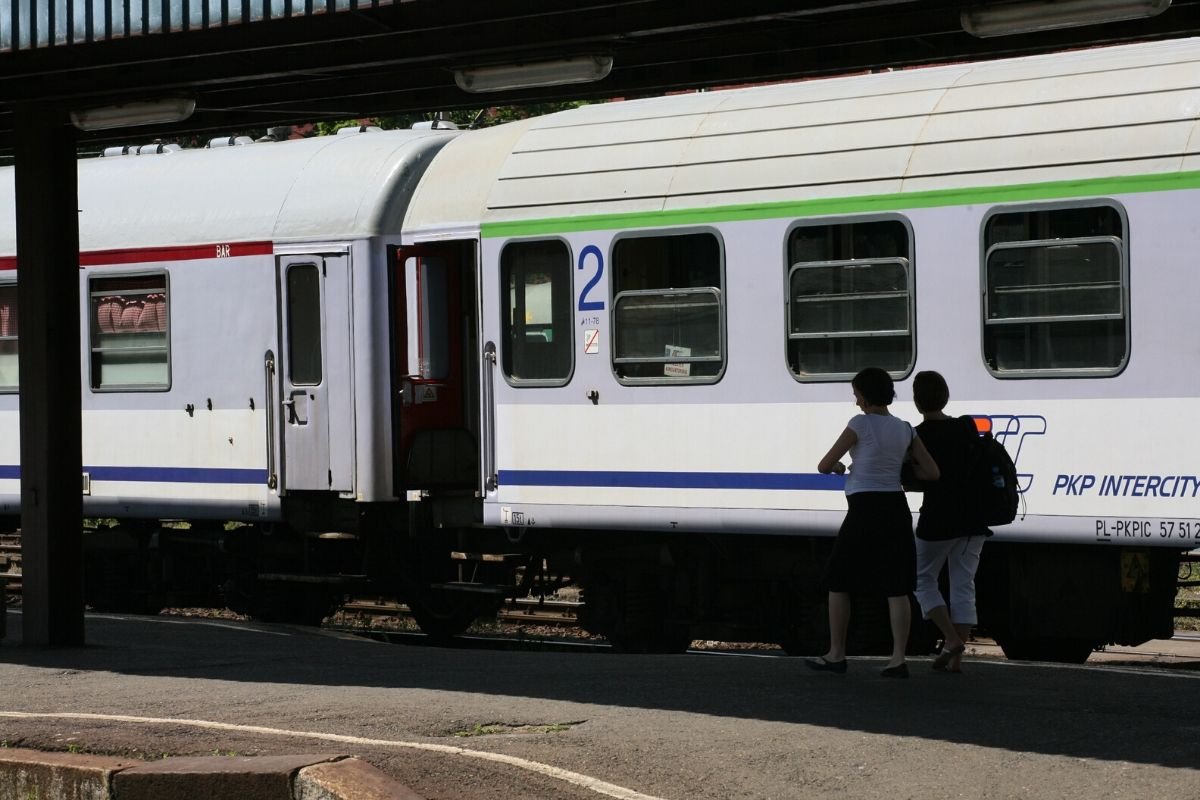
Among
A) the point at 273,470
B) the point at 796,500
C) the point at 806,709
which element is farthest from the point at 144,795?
the point at 273,470

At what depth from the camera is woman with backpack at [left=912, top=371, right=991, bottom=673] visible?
1009 cm

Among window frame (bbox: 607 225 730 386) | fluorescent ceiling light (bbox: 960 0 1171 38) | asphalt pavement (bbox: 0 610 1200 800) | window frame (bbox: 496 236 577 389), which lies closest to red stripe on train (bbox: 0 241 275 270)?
window frame (bbox: 496 236 577 389)

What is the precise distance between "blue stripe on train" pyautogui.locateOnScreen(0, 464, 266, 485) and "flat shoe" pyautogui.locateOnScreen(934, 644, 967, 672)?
6.20 m

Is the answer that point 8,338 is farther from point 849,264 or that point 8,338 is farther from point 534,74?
point 849,264

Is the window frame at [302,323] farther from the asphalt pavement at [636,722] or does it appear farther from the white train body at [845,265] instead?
the asphalt pavement at [636,722]

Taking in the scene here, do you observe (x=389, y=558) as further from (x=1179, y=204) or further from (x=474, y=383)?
(x=1179, y=204)

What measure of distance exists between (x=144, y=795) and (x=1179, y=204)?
6174 millimetres

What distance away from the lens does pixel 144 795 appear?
7.83 metres

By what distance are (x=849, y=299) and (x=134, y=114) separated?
4.51 meters

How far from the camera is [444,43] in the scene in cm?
1066

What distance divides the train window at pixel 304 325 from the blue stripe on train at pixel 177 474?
837 millimetres

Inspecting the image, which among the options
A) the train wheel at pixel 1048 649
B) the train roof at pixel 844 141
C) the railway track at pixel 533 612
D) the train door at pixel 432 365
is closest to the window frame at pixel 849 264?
the train roof at pixel 844 141

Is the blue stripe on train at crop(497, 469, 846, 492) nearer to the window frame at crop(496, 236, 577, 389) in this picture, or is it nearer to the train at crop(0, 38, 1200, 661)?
the train at crop(0, 38, 1200, 661)

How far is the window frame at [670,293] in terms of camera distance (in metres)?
12.1
